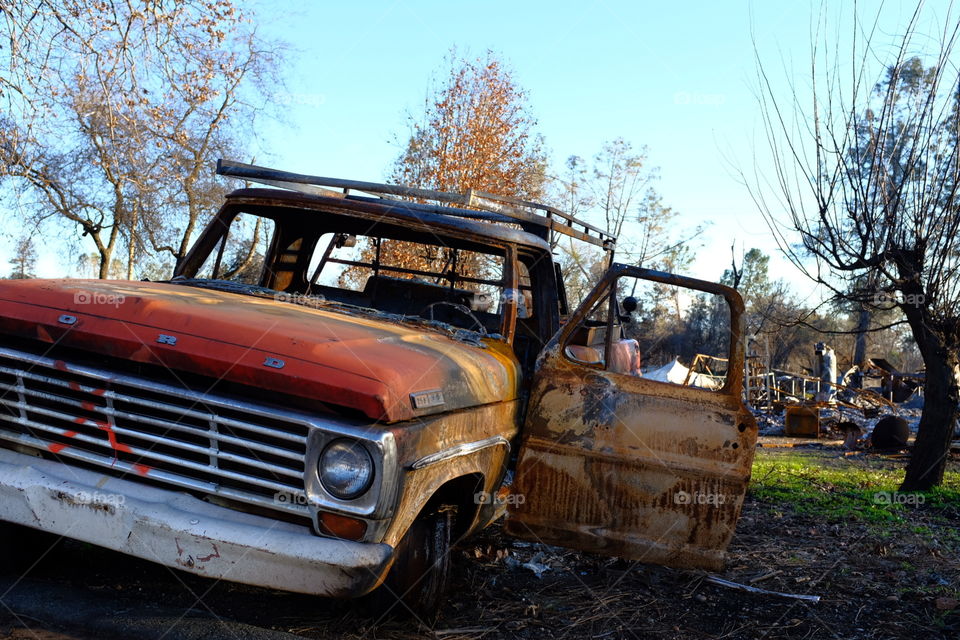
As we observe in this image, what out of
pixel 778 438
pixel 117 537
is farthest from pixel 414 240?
pixel 778 438

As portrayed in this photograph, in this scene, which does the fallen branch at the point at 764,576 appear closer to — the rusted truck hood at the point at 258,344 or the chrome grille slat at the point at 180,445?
the rusted truck hood at the point at 258,344

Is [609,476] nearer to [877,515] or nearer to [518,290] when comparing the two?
[518,290]

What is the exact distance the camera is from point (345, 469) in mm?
2791

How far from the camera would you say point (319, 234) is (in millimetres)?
5020

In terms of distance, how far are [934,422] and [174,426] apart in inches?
293

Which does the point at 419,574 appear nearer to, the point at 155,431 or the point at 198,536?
the point at 198,536

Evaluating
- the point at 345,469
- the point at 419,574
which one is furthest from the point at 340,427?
the point at 419,574

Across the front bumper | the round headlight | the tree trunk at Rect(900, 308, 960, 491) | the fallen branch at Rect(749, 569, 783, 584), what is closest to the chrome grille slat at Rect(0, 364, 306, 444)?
the round headlight

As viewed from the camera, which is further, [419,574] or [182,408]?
[419,574]

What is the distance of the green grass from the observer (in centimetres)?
661

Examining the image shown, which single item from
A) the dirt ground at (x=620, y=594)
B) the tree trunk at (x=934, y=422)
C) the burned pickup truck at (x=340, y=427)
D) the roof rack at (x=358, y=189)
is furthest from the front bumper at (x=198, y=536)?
the tree trunk at (x=934, y=422)

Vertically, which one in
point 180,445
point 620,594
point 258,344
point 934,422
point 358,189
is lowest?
point 620,594

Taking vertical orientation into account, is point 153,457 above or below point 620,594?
above

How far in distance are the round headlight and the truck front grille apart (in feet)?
0.27
